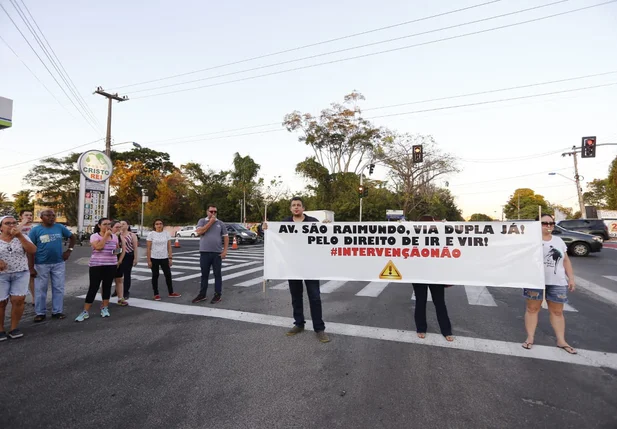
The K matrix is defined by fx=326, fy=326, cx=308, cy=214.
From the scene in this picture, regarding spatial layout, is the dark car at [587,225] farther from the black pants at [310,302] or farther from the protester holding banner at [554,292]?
the black pants at [310,302]

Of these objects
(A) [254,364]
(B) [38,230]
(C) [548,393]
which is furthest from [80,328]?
(C) [548,393]

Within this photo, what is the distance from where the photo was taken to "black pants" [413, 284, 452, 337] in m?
4.55

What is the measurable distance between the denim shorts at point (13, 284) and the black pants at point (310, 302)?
13.0 ft

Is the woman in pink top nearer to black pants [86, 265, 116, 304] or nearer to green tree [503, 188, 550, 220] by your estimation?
black pants [86, 265, 116, 304]

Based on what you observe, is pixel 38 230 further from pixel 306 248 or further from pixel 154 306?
pixel 306 248

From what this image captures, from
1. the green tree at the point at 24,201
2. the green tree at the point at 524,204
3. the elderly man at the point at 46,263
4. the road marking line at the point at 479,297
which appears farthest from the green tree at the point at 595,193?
the green tree at the point at 24,201

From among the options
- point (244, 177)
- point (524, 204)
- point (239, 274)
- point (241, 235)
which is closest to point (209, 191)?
point (244, 177)

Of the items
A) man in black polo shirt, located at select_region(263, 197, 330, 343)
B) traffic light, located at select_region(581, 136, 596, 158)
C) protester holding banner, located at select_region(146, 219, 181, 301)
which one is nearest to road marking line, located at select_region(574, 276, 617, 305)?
man in black polo shirt, located at select_region(263, 197, 330, 343)

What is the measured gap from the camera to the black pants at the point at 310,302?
4609 mm

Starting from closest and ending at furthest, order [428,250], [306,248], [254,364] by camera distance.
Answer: [254,364]
[428,250]
[306,248]

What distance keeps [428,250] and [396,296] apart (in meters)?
2.71

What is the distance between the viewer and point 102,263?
5.71m

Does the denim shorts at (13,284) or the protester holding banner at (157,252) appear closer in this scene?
the denim shorts at (13,284)

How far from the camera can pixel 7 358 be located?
13.1 ft
